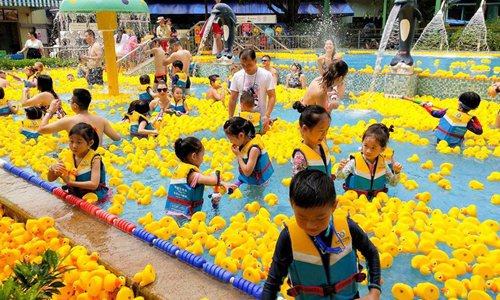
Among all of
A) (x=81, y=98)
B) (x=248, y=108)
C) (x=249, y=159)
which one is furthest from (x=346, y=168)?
(x=81, y=98)

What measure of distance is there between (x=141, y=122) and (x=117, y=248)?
442cm

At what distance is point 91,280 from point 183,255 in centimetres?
72

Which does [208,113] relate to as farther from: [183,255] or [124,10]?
[183,255]

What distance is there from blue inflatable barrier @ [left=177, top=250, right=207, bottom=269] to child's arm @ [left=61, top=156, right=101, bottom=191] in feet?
5.38

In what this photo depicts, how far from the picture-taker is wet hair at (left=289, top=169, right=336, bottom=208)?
79.0 inches

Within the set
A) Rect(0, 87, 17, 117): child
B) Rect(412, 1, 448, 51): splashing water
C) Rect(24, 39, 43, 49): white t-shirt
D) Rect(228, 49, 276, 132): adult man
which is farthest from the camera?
Rect(412, 1, 448, 51): splashing water

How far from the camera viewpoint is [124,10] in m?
11.1

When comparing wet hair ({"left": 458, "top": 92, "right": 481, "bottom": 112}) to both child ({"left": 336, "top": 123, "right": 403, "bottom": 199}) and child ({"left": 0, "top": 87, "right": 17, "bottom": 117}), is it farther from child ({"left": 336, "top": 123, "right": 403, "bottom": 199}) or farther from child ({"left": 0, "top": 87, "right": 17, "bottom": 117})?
child ({"left": 0, "top": 87, "right": 17, "bottom": 117})

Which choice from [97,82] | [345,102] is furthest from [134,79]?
[345,102]

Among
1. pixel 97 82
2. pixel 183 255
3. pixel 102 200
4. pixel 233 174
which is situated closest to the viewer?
pixel 183 255

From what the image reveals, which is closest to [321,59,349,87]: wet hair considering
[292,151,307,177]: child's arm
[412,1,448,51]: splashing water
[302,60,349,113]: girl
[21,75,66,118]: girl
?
[302,60,349,113]: girl

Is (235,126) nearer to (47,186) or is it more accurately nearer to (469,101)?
(47,186)

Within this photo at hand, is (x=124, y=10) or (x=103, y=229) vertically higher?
(x=124, y=10)

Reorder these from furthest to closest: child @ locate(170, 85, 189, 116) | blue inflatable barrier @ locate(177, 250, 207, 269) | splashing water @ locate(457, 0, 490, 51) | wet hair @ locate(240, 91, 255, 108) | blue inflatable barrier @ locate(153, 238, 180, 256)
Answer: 1. splashing water @ locate(457, 0, 490, 51)
2. child @ locate(170, 85, 189, 116)
3. wet hair @ locate(240, 91, 255, 108)
4. blue inflatable barrier @ locate(153, 238, 180, 256)
5. blue inflatable barrier @ locate(177, 250, 207, 269)
